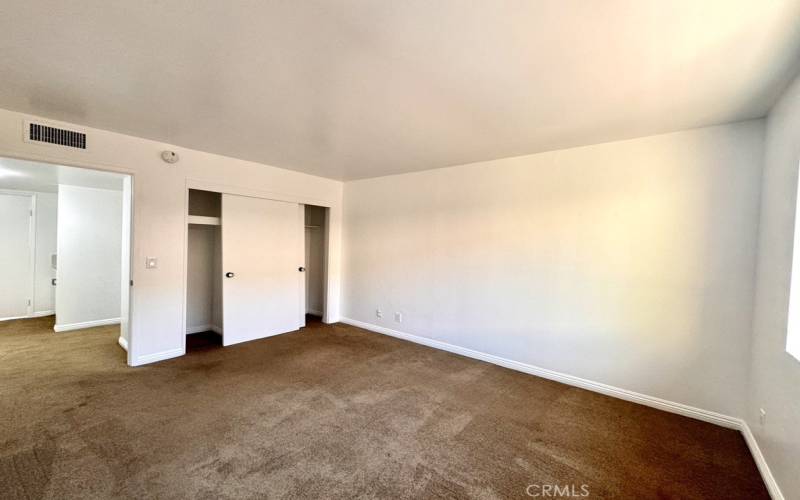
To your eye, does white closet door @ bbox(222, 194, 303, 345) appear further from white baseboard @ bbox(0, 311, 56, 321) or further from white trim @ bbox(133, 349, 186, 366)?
white baseboard @ bbox(0, 311, 56, 321)

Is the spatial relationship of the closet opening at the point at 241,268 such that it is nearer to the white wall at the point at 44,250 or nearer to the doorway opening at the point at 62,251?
the doorway opening at the point at 62,251

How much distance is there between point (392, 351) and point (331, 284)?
74.6 inches

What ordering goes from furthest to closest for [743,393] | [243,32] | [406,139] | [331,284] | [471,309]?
1. [331,284]
2. [471,309]
3. [406,139]
4. [743,393]
5. [243,32]

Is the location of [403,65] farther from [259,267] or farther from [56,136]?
[259,267]

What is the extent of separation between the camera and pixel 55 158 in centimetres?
301

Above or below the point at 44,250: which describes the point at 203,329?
below

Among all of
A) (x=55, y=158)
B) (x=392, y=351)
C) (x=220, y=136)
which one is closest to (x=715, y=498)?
(x=392, y=351)

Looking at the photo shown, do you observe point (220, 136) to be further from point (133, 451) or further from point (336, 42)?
point (133, 451)

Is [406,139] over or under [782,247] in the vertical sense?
over

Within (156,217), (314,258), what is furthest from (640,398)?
(156,217)

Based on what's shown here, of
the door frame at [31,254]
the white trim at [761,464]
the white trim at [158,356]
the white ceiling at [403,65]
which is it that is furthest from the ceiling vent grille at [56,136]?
the white trim at [761,464]

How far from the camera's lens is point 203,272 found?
200 inches

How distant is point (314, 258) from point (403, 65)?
488cm

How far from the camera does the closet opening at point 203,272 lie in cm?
493
